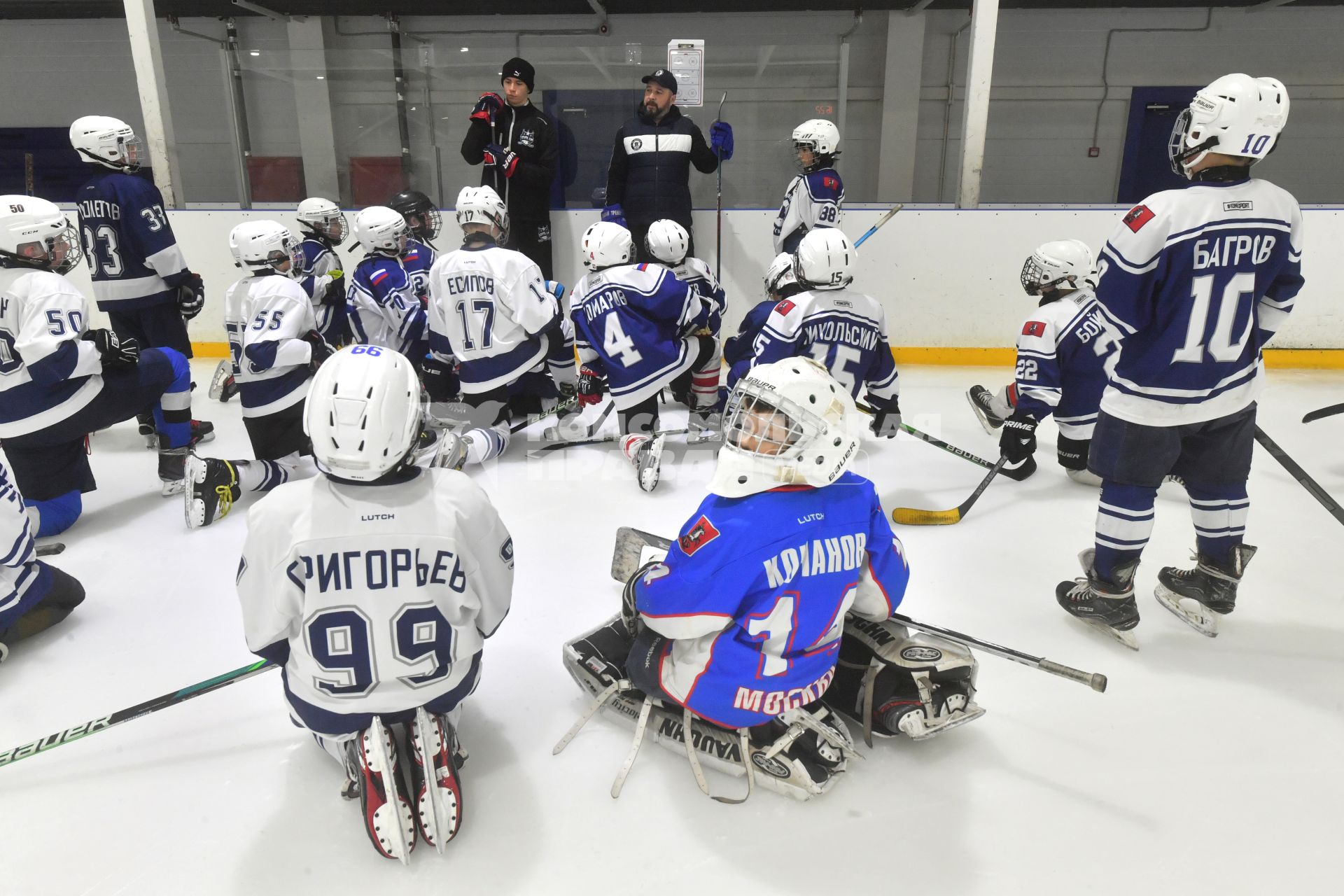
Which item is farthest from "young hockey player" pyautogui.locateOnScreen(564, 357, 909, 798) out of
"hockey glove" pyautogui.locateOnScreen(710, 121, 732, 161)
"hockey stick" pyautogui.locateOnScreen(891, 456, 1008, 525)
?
"hockey glove" pyautogui.locateOnScreen(710, 121, 732, 161)

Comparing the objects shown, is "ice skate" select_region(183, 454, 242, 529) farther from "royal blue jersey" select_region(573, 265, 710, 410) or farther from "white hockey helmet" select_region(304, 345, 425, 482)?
"white hockey helmet" select_region(304, 345, 425, 482)

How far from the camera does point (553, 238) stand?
540cm

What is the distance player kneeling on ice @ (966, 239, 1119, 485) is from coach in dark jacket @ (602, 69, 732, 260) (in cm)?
220

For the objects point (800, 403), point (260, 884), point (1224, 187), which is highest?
point (1224, 187)

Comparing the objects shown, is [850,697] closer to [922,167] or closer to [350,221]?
[350,221]

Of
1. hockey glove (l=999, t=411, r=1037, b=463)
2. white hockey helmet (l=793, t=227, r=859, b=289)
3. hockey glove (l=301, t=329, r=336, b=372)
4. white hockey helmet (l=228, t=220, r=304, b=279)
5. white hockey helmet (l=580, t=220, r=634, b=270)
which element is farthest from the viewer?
white hockey helmet (l=580, t=220, r=634, b=270)

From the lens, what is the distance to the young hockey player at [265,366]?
9.63ft

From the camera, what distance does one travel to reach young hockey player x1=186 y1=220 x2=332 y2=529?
2.94 metres

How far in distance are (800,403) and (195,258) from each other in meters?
5.17

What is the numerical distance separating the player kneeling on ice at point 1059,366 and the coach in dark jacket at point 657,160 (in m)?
2.20

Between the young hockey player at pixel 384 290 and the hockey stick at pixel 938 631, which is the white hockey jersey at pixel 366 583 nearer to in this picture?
the hockey stick at pixel 938 631

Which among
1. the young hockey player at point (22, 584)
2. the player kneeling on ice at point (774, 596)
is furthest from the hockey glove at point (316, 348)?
the player kneeling on ice at point (774, 596)

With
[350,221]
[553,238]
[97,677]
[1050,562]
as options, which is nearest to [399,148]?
[350,221]

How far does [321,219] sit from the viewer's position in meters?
4.26
